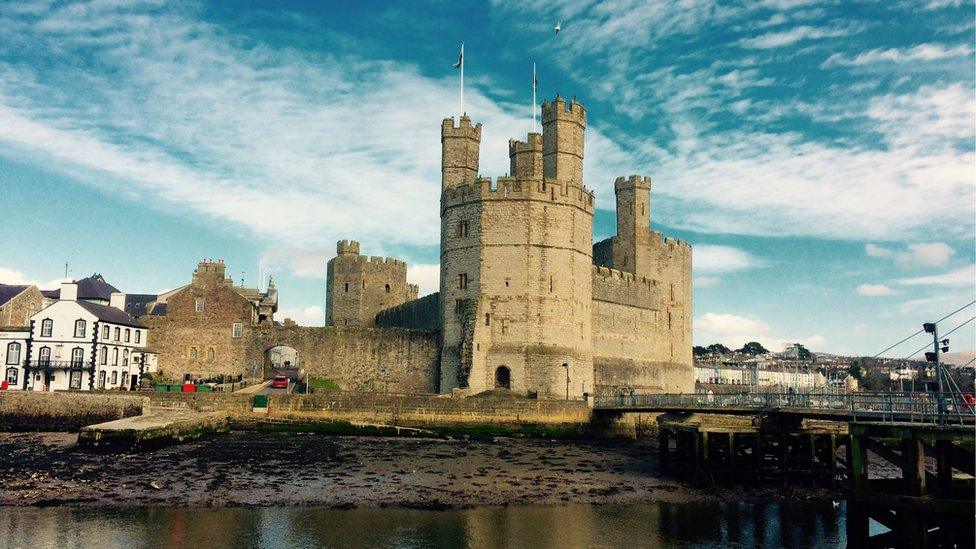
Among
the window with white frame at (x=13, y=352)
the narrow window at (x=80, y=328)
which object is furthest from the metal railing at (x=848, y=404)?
the window with white frame at (x=13, y=352)

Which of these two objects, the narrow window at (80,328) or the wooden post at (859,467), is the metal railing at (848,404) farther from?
the narrow window at (80,328)

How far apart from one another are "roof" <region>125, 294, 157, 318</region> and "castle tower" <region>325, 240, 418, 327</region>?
19.2m

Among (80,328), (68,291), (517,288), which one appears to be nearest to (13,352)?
(80,328)

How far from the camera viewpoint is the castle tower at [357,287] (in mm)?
56844

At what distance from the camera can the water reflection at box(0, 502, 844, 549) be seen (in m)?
16.8

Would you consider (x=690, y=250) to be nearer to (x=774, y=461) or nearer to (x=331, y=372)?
(x=331, y=372)

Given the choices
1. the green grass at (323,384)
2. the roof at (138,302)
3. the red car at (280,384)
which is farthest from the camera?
the roof at (138,302)

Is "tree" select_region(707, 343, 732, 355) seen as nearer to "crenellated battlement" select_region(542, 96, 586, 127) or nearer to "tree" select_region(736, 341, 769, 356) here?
"tree" select_region(736, 341, 769, 356)

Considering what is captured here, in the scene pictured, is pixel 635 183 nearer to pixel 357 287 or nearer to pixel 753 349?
pixel 357 287

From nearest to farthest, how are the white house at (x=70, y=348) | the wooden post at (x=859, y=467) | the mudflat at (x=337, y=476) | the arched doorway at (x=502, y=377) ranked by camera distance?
the wooden post at (x=859, y=467)
the mudflat at (x=337, y=476)
the white house at (x=70, y=348)
the arched doorway at (x=502, y=377)

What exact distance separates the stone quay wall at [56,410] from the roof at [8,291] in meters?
11.0

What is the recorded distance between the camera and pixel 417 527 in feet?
60.2

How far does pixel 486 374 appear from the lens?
40656mm

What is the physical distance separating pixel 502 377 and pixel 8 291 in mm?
28300
